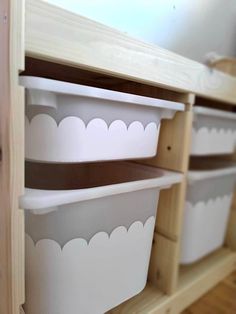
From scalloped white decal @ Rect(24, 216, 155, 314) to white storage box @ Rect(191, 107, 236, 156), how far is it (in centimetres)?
28

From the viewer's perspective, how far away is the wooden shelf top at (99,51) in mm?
389

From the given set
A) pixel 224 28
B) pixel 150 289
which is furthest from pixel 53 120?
pixel 224 28

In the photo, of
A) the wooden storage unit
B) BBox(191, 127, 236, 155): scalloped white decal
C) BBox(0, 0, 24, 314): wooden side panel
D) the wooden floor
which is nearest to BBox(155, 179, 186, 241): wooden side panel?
the wooden storage unit

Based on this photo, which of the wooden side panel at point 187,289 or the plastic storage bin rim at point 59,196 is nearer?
the plastic storage bin rim at point 59,196

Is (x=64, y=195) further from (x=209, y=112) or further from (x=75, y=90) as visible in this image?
(x=209, y=112)

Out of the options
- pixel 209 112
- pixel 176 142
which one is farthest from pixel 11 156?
pixel 209 112

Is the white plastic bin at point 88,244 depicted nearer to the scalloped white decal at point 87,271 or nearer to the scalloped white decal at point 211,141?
the scalloped white decal at point 87,271

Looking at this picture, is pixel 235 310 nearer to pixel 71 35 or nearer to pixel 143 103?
pixel 143 103

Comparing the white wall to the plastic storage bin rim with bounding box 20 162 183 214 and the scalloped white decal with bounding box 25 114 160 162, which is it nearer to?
the scalloped white decal with bounding box 25 114 160 162

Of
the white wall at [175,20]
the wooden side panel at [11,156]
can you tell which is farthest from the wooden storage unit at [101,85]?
the white wall at [175,20]

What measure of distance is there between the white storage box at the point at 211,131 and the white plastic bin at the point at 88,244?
0.16m

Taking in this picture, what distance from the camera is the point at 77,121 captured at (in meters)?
0.45

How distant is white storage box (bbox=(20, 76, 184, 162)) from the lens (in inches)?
16.3

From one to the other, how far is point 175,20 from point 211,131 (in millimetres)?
458
